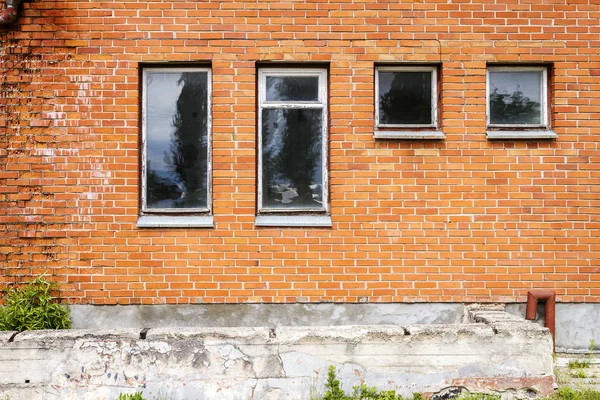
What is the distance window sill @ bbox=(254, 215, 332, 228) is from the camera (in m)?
5.68

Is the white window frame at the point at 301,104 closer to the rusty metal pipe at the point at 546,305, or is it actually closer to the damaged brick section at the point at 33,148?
the damaged brick section at the point at 33,148

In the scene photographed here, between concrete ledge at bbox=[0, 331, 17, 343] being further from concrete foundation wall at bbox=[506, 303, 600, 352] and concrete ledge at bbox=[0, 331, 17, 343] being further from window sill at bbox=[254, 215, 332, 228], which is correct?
concrete foundation wall at bbox=[506, 303, 600, 352]

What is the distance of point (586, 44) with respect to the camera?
19.1 ft

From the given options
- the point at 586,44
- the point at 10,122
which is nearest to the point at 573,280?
the point at 586,44

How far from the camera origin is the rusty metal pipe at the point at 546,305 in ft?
18.3

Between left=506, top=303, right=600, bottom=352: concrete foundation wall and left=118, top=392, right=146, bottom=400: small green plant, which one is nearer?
left=118, top=392, right=146, bottom=400: small green plant

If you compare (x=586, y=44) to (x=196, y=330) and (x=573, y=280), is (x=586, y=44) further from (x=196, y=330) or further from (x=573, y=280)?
(x=196, y=330)

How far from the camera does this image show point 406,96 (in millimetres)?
5930

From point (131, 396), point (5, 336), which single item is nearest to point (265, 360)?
point (131, 396)

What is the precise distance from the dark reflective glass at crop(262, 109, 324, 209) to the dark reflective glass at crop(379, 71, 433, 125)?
790mm

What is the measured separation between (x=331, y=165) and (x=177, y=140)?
1.81 metres

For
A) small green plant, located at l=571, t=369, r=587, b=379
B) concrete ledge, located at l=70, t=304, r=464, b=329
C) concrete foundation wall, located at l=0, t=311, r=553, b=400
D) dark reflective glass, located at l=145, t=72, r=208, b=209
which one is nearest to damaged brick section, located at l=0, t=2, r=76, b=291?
concrete ledge, located at l=70, t=304, r=464, b=329

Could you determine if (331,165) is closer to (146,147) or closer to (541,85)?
(146,147)

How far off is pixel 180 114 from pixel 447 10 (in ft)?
10.8
